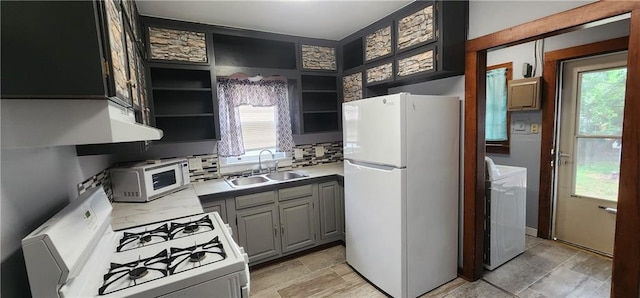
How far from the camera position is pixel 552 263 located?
8.39ft

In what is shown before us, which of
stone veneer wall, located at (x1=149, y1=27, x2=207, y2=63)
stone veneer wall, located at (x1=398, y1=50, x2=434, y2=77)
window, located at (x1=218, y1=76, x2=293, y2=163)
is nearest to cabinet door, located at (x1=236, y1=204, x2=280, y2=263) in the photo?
window, located at (x1=218, y1=76, x2=293, y2=163)

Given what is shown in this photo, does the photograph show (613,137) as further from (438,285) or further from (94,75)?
(94,75)

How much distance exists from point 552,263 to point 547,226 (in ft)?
1.87

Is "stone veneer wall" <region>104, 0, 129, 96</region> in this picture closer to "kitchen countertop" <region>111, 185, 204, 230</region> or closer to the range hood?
the range hood

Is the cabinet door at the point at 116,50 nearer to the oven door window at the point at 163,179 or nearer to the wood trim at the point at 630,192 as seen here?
the oven door window at the point at 163,179

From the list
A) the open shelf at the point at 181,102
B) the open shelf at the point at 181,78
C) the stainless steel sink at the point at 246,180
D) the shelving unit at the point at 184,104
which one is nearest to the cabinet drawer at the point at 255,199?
the stainless steel sink at the point at 246,180

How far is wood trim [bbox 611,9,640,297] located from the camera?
1.37m

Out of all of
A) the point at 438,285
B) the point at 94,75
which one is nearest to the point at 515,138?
the point at 438,285

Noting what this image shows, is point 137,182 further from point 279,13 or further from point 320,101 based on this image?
point 320,101

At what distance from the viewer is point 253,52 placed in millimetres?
3152

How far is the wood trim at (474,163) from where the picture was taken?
83.4 inches

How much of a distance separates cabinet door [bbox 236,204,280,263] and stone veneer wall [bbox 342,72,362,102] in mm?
1493

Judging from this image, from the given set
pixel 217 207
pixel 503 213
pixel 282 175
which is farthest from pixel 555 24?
pixel 217 207

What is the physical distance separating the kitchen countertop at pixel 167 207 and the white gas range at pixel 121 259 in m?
0.23
